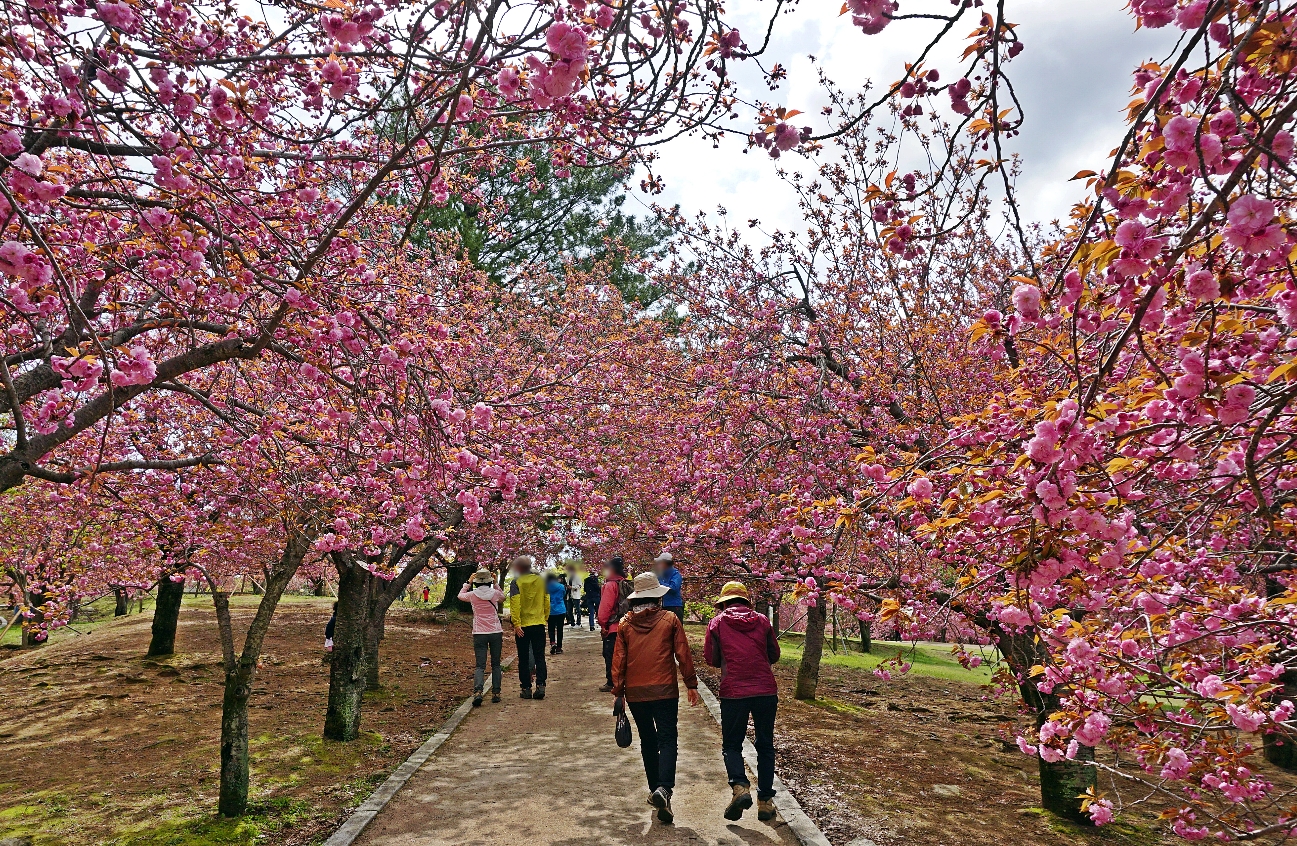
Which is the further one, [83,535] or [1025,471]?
[83,535]

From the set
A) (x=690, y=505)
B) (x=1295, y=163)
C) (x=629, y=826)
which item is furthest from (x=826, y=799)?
(x=1295, y=163)

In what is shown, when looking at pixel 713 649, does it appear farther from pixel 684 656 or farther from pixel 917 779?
pixel 917 779

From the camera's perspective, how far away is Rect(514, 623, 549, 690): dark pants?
10.3m

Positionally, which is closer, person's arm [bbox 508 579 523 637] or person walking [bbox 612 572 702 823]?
person walking [bbox 612 572 702 823]

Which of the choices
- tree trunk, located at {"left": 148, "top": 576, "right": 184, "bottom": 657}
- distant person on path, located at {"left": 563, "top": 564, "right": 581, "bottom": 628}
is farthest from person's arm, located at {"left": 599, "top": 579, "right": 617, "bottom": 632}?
distant person on path, located at {"left": 563, "top": 564, "right": 581, "bottom": 628}

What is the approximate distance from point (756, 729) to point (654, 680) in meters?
0.82

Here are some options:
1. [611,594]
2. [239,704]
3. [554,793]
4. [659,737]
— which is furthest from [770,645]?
[239,704]

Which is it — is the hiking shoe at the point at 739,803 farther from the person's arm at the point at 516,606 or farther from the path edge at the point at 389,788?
the person's arm at the point at 516,606

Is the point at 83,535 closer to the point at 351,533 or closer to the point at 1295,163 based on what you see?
the point at 351,533

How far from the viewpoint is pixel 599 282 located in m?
17.8

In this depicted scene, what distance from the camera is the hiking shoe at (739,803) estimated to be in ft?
17.1

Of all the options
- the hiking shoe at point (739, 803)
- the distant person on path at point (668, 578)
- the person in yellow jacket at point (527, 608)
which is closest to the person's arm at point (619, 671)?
the hiking shoe at point (739, 803)

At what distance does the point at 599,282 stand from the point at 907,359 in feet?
35.9

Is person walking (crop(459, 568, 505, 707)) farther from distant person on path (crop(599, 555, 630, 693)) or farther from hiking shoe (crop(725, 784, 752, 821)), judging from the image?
hiking shoe (crop(725, 784, 752, 821))
